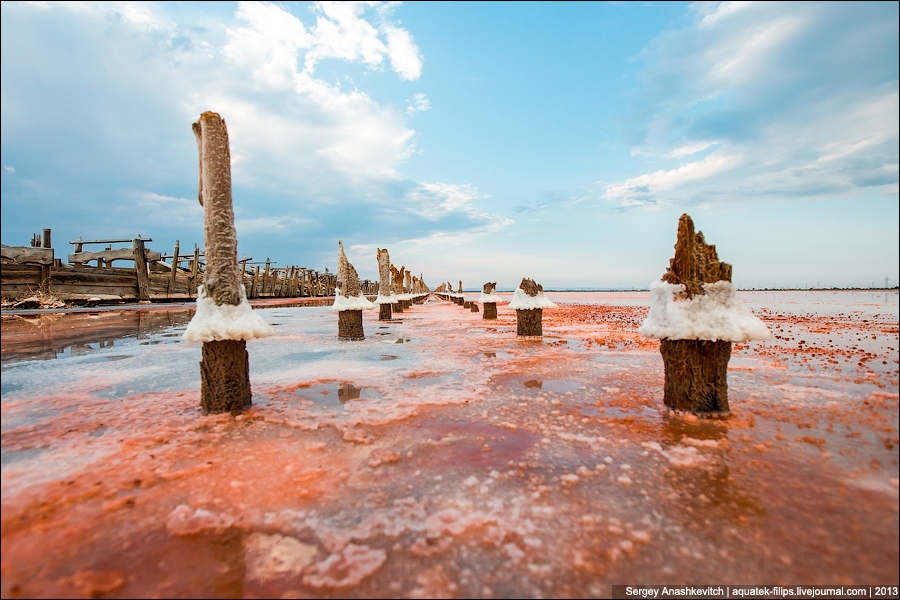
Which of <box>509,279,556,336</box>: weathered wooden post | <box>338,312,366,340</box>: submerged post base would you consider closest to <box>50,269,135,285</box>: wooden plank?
<box>338,312,366,340</box>: submerged post base

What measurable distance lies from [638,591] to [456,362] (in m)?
6.06

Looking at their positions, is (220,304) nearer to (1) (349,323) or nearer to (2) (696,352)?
(2) (696,352)

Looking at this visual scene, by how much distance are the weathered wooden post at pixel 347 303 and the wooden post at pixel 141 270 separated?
Answer: 69.3 ft

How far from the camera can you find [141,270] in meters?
25.4

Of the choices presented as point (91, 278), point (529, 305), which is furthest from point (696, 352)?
point (91, 278)

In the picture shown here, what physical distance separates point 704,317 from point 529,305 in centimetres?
708

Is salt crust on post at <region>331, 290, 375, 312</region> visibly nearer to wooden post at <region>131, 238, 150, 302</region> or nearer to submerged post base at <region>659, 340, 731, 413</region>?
submerged post base at <region>659, 340, 731, 413</region>

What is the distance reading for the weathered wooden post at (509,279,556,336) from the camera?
449 inches

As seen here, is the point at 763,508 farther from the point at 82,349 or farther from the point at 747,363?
the point at 82,349

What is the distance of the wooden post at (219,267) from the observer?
4.81 m

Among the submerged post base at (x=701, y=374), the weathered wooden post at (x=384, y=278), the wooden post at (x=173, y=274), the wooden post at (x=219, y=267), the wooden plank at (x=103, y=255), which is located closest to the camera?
the submerged post base at (x=701, y=374)

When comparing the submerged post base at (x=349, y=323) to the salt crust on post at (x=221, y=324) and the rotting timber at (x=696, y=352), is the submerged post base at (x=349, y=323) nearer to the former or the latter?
the salt crust on post at (x=221, y=324)

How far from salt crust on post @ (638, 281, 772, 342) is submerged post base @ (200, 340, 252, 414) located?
506cm

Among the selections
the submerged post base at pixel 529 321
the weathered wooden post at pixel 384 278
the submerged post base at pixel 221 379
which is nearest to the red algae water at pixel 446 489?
the submerged post base at pixel 221 379
